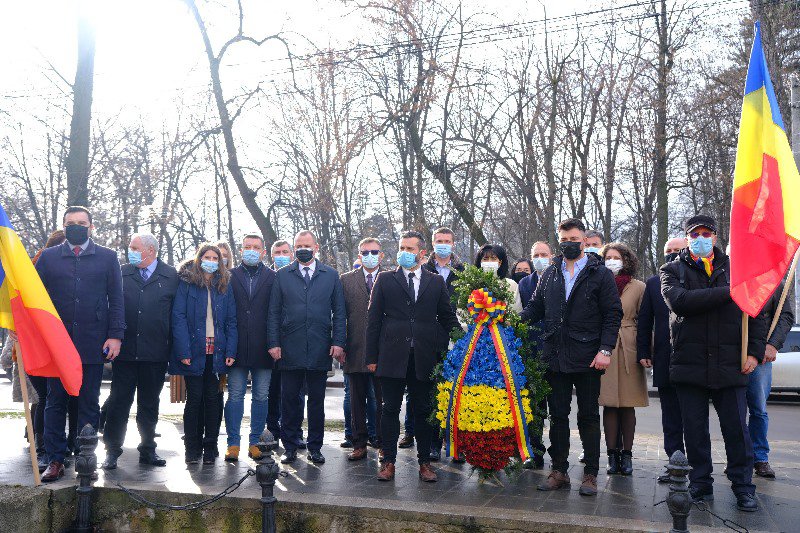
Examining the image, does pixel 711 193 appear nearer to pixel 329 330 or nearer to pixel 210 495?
pixel 329 330

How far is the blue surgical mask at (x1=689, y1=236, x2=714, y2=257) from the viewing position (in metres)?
6.21

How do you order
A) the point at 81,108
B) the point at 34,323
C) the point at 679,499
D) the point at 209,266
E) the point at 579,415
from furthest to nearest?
the point at 81,108 < the point at 209,266 < the point at 34,323 < the point at 579,415 < the point at 679,499

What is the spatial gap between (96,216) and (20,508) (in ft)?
89.0

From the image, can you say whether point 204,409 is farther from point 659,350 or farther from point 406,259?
point 659,350

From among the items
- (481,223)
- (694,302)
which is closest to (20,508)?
(694,302)

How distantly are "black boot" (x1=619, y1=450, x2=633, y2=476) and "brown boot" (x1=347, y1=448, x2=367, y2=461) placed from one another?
2549 mm

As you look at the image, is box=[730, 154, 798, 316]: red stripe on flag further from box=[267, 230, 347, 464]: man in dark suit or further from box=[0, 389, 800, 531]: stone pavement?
box=[267, 230, 347, 464]: man in dark suit

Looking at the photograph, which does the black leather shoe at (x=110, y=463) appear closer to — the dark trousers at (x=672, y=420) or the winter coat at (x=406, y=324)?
the winter coat at (x=406, y=324)

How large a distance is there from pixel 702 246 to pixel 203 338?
4.68 metres

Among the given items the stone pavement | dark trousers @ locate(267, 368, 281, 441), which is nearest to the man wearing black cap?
the stone pavement

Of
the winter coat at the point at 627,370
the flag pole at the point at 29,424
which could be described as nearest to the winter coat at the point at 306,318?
the flag pole at the point at 29,424

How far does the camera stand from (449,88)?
20.4 m

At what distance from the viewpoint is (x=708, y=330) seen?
20.1ft

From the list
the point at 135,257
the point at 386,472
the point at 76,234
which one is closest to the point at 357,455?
the point at 386,472
